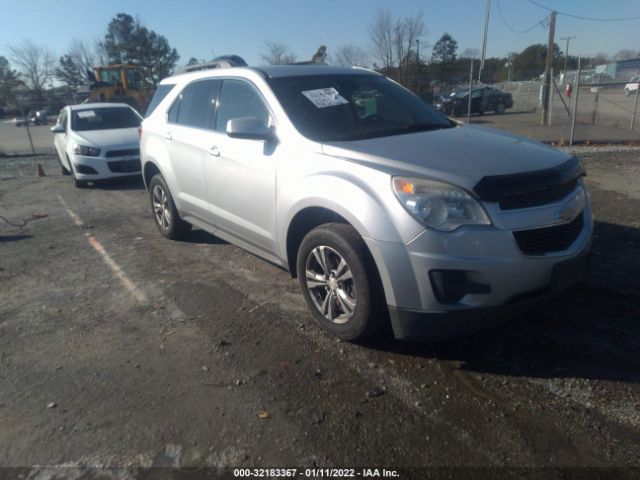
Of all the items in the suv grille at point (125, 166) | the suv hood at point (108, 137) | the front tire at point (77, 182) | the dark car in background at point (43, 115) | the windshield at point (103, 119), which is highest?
the windshield at point (103, 119)

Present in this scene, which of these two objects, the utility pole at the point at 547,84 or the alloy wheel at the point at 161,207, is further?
the utility pole at the point at 547,84

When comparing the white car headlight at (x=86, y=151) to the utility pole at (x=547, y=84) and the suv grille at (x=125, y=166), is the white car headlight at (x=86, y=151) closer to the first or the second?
the suv grille at (x=125, y=166)

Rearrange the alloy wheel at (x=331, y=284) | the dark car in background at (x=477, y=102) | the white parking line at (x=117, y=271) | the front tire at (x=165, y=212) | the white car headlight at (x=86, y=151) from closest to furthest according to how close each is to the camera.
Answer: the alloy wheel at (x=331, y=284), the white parking line at (x=117, y=271), the front tire at (x=165, y=212), the white car headlight at (x=86, y=151), the dark car in background at (x=477, y=102)

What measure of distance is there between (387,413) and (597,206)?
5230 millimetres

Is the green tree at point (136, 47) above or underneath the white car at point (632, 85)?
above

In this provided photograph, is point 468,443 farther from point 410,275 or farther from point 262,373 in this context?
point 262,373

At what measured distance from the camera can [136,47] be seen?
200ft

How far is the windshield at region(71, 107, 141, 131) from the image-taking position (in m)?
10.5

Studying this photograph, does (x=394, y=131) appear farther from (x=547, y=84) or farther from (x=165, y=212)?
(x=547, y=84)

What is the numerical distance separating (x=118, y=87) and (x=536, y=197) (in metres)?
25.5

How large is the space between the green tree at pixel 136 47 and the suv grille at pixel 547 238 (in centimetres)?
6311

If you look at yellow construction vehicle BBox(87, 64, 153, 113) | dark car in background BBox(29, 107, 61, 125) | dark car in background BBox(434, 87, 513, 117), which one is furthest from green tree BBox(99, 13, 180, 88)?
dark car in background BBox(434, 87, 513, 117)

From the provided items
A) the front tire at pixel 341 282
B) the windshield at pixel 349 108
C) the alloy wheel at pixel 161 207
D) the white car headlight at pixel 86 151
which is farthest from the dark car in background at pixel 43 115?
the front tire at pixel 341 282

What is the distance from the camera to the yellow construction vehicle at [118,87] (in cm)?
2328
